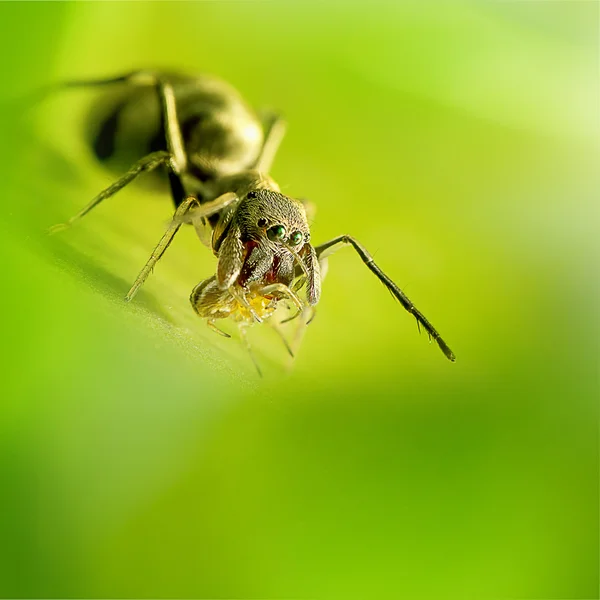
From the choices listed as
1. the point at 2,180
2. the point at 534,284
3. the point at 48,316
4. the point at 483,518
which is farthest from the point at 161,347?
the point at 534,284

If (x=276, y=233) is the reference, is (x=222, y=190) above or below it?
below

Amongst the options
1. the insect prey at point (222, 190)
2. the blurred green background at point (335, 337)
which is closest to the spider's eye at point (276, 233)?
the insect prey at point (222, 190)

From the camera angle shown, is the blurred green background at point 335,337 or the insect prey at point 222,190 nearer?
the blurred green background at point 335,337

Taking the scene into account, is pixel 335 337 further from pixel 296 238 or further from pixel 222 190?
pixel 222 190

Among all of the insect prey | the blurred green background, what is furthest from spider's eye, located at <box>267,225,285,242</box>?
the blurred green background

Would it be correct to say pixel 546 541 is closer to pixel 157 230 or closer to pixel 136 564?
pixel 136 564

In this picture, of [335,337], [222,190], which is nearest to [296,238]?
[335,337]

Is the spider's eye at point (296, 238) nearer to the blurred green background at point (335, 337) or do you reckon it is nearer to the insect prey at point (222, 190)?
the insect prey at point (222, 190)
